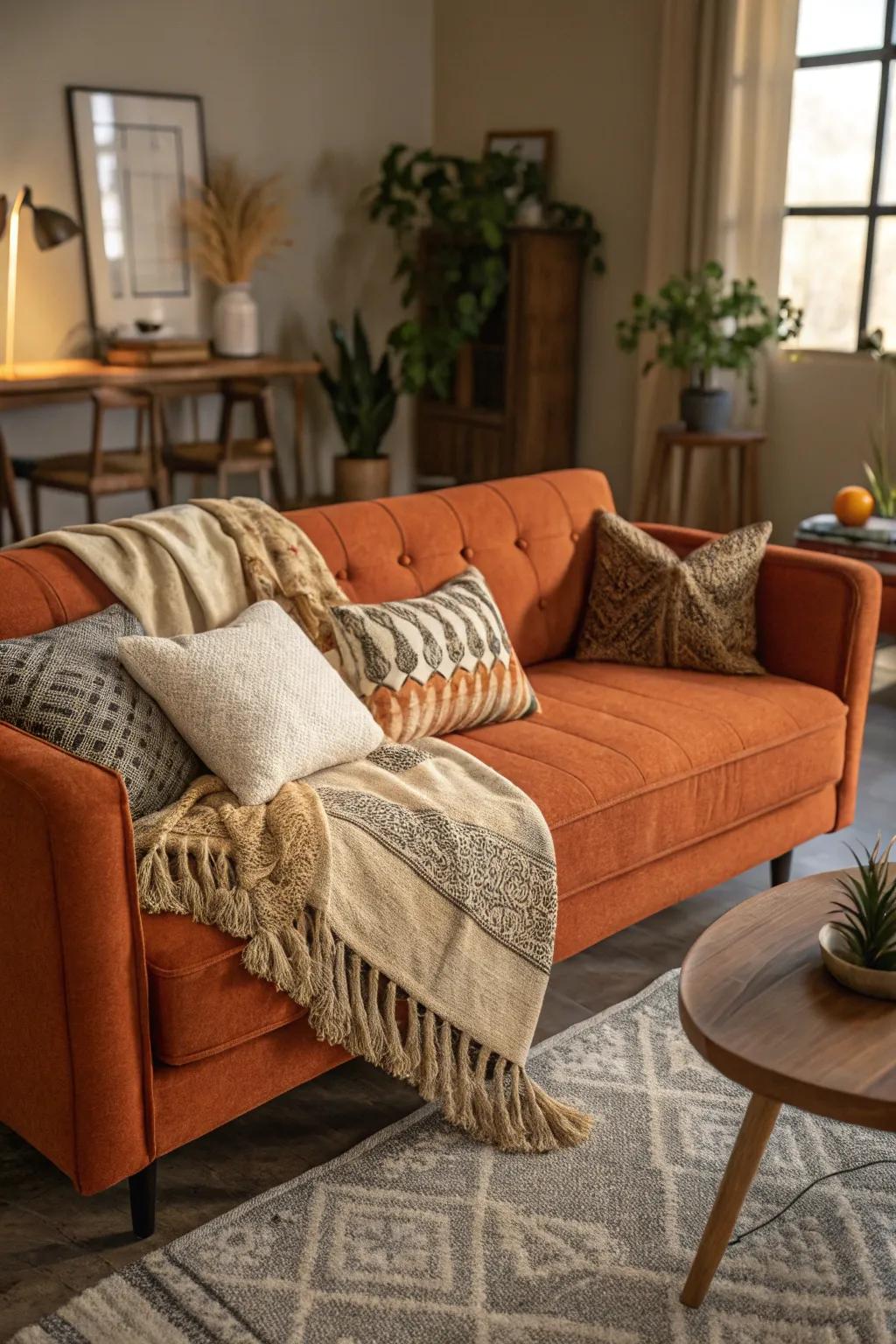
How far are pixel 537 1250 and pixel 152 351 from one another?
428 centimetres

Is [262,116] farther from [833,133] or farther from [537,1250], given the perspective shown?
[537,1250]

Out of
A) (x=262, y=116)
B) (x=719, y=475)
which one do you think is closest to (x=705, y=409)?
(x=719, y=475)

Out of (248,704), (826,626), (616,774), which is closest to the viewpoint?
(248,704)

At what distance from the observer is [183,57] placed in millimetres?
5523

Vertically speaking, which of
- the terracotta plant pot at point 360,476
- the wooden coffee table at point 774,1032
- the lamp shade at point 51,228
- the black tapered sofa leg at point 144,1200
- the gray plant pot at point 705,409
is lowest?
the black tapered sofa leg at point 144,1200

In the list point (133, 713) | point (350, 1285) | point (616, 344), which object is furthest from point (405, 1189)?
point (616, 344)

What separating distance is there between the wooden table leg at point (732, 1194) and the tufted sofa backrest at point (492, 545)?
1.27m

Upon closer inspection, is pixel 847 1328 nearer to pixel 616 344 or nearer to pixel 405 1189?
pixel 405 1189

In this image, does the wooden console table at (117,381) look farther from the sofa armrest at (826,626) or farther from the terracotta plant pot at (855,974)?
the terracotta plant pot at (855,974)

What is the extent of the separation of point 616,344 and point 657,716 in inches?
141

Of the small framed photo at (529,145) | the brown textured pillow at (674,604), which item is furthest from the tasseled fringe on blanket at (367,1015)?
the small framed photo at (529,145)

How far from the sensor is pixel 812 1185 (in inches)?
72.8

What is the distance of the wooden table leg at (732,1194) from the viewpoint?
161 centimetres

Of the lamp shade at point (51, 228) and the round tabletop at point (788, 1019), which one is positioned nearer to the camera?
the round tabletop at point (788, 1019)
